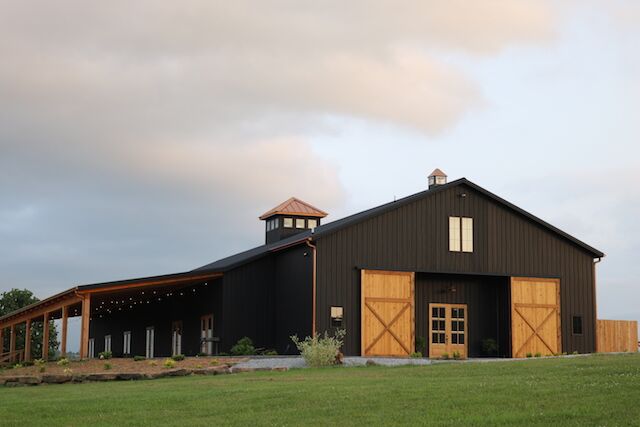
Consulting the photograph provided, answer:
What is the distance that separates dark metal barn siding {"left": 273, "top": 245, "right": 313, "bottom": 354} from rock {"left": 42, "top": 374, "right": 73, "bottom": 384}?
8.58 metres

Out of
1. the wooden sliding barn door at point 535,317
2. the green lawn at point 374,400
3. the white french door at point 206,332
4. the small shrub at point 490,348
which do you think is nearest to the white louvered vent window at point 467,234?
the wooden sliding barn door at point 535,317

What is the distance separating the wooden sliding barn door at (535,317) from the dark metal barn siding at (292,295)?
7.68 meters

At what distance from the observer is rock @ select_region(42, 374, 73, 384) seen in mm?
24531

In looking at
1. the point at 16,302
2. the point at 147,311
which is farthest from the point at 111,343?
the point at 16,302

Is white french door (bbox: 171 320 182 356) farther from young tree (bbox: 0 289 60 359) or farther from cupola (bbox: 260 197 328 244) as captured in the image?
young tree (bbox: 0 289 60 359)

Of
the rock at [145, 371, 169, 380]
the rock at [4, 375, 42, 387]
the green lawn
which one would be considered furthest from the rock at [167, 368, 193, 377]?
the rock at [4, 375, 42, 387]

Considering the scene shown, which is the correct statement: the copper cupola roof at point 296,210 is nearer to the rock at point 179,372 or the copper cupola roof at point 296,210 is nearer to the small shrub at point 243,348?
the small shrub at point 243,348

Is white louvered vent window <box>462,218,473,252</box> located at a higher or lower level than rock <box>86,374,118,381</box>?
higher

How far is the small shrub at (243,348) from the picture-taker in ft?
103

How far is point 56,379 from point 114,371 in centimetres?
164

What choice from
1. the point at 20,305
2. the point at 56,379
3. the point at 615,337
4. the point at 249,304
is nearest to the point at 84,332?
the point at 249,304

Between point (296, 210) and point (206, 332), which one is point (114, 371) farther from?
point (296, 210)

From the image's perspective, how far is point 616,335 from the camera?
34594 millimetres

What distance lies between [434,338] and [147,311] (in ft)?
54.2
